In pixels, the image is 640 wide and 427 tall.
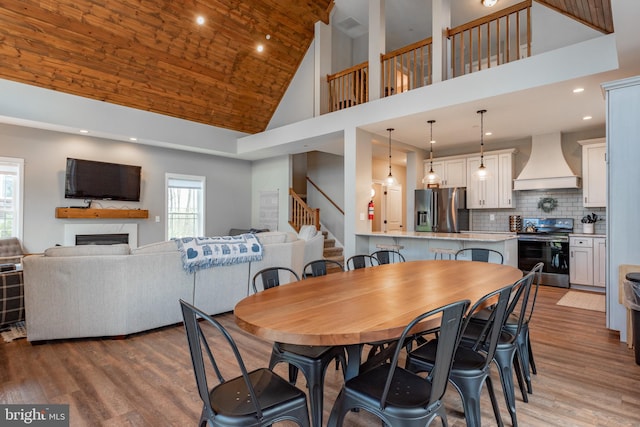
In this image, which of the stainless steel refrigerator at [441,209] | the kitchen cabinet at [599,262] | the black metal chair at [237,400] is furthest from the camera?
the stainless steel refrigerator at [441,209]

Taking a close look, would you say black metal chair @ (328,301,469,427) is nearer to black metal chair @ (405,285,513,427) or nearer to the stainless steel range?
black metal chair @ (405,285,513,427)

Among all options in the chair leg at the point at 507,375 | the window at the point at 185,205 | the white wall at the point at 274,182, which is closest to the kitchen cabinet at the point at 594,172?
the chair leg at the point at 507,375

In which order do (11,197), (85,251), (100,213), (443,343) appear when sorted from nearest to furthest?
(443,343)
(85,251)
(11,197)
(100,213)

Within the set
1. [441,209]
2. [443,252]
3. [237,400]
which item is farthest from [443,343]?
[441,209]

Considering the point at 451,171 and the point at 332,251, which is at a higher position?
the point at 451,171

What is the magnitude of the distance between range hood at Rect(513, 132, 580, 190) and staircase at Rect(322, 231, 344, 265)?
13.1 ft

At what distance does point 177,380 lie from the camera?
2588mm

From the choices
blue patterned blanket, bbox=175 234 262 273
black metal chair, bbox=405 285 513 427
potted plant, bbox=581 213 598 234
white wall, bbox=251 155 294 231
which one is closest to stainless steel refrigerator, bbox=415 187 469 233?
potted plant, bbox=581 213 598 234

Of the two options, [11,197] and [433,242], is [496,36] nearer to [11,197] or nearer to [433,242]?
[433,242]

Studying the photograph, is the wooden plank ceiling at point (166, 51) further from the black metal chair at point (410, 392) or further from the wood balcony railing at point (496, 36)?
the black metal chair at point (410, 392)

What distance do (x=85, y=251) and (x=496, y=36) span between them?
686 cm

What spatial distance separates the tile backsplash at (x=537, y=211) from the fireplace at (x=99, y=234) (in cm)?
735

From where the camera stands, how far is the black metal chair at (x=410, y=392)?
136 centimetres

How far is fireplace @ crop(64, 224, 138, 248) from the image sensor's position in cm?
634
